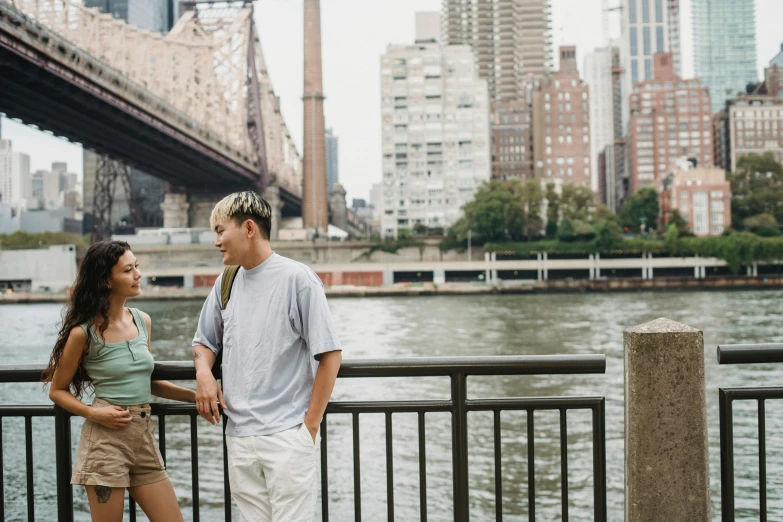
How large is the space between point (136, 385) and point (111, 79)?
37.2 m

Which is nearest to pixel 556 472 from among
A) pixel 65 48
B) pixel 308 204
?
pixel 65 48

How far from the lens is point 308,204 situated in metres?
78.5

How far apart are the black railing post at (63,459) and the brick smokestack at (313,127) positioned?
73.4 meters

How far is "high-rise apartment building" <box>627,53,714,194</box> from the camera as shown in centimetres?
12306

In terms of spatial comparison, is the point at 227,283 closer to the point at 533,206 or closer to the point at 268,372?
the point at 268,372

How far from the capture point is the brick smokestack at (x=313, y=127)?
76500 mm

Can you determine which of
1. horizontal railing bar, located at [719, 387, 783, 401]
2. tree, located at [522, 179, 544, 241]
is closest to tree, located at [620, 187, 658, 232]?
tree, located at [522, 179, 544, 241]

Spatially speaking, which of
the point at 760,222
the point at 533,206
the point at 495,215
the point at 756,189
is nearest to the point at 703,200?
the point at 760,222

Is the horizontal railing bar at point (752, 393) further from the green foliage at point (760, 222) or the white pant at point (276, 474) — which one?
the green foliage at point (760, 222)

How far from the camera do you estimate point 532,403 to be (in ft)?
10.8

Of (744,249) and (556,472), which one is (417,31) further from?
(556,472)

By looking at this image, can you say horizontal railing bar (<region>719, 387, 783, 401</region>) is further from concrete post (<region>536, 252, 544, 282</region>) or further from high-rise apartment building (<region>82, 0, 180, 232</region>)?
high-rise apartment building (<region>82, 0, 180, 232</region>)

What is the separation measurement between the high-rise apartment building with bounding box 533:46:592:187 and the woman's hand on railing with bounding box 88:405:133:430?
12129 cm

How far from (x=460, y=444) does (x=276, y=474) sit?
841mm
